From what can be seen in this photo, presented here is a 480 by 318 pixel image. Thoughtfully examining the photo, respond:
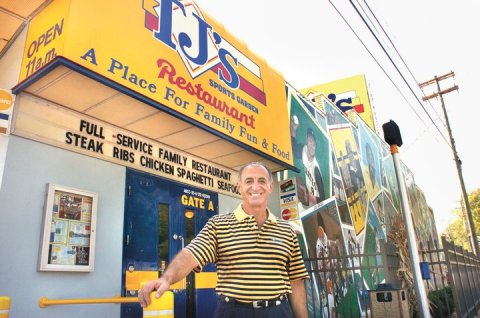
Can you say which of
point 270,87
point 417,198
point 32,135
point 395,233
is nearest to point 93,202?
point 32,135

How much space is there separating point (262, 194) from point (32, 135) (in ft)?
11.4

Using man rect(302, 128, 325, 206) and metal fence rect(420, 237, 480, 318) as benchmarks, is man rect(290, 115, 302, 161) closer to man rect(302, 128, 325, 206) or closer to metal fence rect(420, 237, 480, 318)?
man rect(302, 128, 325, 206)

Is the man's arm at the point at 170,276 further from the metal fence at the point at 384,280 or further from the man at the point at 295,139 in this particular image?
the man at the point at 295,139

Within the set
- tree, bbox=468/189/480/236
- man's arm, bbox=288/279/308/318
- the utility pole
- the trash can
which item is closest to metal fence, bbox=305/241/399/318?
the trash can

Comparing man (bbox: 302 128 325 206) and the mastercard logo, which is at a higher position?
man (bbox: 302 128 325 206)

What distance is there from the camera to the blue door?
5594 millimetres

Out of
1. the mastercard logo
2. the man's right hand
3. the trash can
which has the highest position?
the mastercard logo

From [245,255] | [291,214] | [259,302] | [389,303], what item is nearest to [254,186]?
[245,255]

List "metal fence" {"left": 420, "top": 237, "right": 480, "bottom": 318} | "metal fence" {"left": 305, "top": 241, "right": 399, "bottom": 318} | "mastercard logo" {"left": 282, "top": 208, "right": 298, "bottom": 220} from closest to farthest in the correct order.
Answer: "metal fence" {"left": 305, "top": 241, "right": 399, "bottom": 318}
"metal fence" {"left": 420, "top": 237, "right": 480, "bottom": 318}
"mastercard logo" {"left": 282, "top": 208, "right": 298, "bottom": 220}

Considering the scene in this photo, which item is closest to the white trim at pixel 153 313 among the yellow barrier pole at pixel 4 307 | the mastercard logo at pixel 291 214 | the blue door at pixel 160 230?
the yellow barrier pole at pixel 4 307

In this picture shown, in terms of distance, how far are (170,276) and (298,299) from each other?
1.09 meters

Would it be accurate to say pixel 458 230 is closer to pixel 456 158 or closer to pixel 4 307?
pixel 456 158

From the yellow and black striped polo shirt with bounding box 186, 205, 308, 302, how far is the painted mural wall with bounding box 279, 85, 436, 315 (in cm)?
453

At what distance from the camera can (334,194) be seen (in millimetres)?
11969
